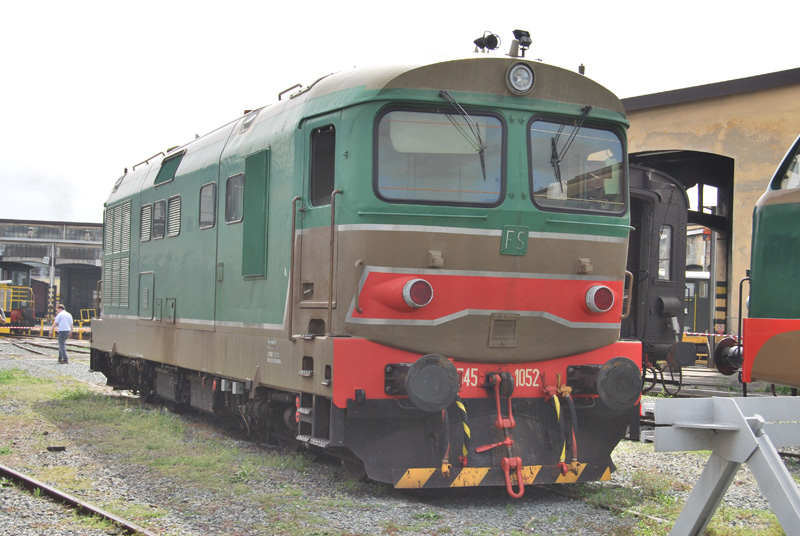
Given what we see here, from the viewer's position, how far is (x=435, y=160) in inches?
276

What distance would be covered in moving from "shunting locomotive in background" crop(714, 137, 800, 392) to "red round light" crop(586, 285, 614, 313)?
1.08 meters

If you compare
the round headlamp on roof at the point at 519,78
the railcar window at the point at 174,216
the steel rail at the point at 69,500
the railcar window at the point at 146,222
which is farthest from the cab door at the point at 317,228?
the railcar window at the point at 146,222

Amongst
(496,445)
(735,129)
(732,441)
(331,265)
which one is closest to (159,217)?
(331,265)

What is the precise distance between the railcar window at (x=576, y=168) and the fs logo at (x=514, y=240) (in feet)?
0.92

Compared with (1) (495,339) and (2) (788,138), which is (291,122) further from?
(2) (788,138)

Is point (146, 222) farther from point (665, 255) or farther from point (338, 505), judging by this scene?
point (665, 255)

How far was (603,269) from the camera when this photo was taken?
24.7ft

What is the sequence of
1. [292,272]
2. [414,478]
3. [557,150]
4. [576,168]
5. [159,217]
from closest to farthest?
[414,478]
[557,150]
[576,168]
[292,272]
[159,217]

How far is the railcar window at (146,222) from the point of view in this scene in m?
12.5

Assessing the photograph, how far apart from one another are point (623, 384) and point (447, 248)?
71.4 inches

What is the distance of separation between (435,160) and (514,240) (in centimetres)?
89

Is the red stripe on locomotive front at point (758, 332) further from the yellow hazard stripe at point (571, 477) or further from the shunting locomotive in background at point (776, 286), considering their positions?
the yellow hazard stripe at point (571, 477)

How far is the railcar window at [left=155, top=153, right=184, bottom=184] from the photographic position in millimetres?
11578

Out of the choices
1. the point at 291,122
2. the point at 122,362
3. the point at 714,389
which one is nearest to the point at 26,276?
the point at 122,362
